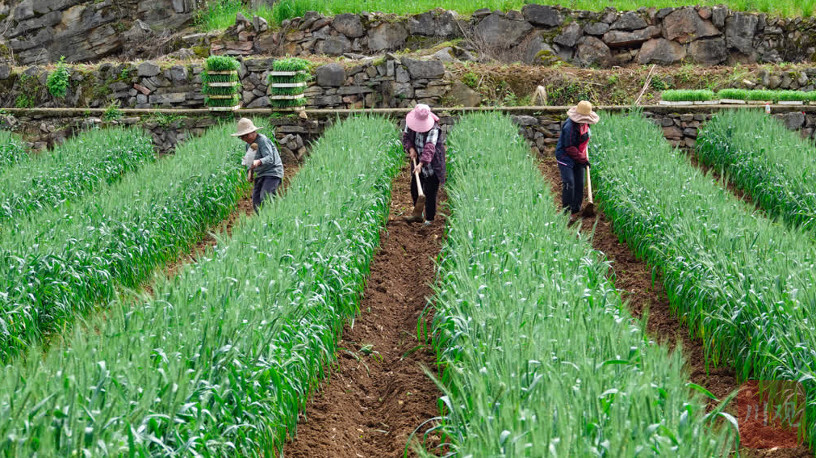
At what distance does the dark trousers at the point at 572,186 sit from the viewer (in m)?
9.48

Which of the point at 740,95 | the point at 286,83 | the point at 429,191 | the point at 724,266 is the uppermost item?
the point at 286,83

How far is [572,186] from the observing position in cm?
950

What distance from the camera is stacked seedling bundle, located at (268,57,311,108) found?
45.8 ft

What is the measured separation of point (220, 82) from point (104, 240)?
741 centimetres

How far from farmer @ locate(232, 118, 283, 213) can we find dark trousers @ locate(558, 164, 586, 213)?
3134 millimetres

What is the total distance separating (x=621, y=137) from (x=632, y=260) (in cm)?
350

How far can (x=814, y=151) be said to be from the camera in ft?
32.9

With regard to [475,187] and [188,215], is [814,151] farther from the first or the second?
[188,215]

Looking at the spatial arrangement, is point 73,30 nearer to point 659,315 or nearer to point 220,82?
point 220,82

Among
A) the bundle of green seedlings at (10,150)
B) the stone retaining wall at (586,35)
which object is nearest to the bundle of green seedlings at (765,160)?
the stone retaining wall at (586,35)

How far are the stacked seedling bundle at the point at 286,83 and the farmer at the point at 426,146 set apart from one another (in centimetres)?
514

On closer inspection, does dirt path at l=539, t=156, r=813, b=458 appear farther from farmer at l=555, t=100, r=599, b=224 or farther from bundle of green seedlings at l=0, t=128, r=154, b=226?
bundle of green seedlings at l=0, t=128, r=154, b=226

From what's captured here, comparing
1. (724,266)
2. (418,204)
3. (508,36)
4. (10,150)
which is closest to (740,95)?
(508,36)

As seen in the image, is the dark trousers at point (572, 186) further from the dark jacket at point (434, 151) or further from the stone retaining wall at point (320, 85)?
the stone retaining wall at point (320, 85)
